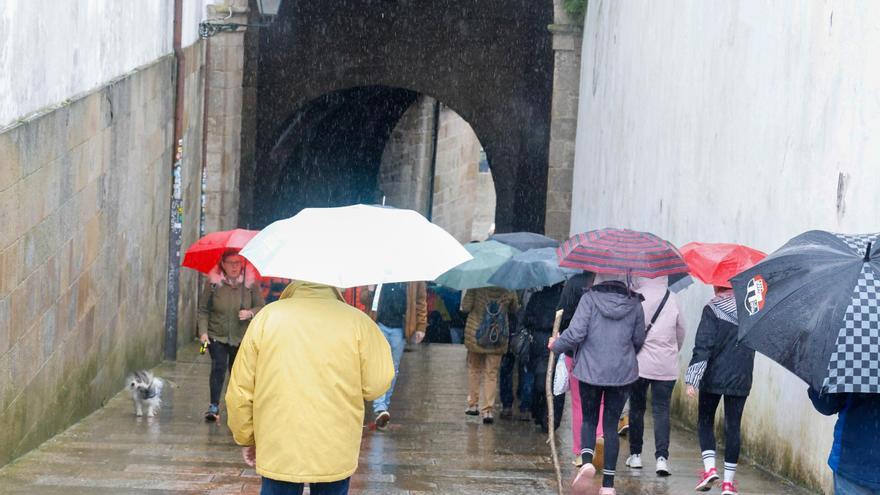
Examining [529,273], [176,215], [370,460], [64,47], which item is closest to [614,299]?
[370,460]

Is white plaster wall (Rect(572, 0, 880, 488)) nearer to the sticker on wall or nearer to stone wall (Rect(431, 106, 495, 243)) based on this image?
the sticker on wall

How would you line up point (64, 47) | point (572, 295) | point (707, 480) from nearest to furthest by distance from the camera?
point (707, 480) → point (572, 295) → point (64, 47)

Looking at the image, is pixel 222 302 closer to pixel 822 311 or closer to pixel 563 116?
pixel 822 311

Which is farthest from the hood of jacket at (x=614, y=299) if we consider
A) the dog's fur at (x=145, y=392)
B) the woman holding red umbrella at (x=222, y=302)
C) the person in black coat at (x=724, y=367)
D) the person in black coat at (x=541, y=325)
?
the dog's fur at (x=145, y=392)

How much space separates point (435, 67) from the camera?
71.0 ft

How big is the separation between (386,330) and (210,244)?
138 centimetres

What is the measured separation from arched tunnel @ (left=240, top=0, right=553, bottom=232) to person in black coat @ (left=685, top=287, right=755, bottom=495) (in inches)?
561

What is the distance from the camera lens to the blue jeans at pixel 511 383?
1035cm

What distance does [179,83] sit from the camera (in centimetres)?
1350

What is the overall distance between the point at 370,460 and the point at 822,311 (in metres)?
4.32

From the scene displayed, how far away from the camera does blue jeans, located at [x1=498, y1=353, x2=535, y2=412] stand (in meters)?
10.4

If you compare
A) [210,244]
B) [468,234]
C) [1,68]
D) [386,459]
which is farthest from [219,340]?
[468,234]

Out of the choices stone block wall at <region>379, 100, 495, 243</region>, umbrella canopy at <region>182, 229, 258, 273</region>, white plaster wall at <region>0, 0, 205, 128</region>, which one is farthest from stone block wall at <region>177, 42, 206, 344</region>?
stone block wall at <region>379, 100, 495, 243</region>

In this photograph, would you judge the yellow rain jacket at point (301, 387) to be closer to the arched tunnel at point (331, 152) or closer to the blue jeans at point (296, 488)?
the blue jeans at point (296, 488)
